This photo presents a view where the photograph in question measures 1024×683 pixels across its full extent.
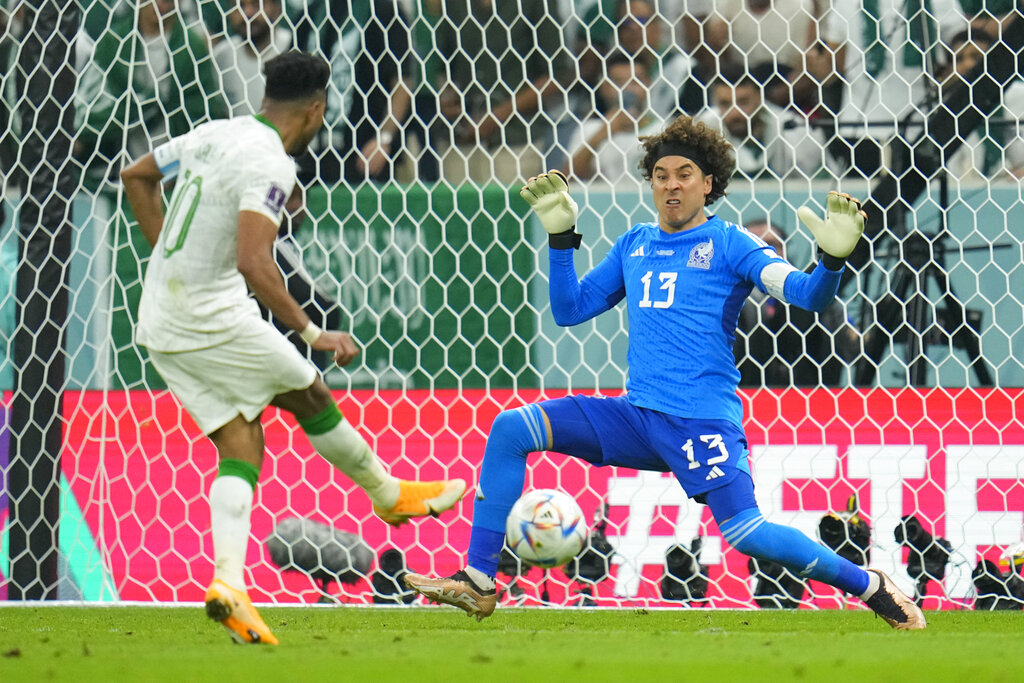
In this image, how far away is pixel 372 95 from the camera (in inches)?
225

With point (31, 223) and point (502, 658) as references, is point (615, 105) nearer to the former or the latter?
point (31, 223)

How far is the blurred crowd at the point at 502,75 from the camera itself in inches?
219

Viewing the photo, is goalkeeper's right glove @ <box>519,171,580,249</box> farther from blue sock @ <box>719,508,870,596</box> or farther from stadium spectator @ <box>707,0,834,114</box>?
stadium spectator @ <box>707,0,834,114</box>

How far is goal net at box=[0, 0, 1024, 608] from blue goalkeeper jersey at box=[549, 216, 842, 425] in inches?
46.7

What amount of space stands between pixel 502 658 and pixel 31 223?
11.8 ft

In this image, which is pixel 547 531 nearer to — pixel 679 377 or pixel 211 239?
pixel 679 377

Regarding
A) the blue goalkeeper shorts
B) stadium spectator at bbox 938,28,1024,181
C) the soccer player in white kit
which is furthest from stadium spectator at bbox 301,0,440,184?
the soccer player in white kit

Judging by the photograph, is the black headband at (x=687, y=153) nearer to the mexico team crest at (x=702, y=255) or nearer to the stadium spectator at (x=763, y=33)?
the mexico team crest at (x=702, y=255)

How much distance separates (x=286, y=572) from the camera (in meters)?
5.02

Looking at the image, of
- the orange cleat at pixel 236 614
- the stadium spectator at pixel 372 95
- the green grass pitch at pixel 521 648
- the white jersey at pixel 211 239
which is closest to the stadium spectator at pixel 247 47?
the stadium spectator at pixel 372 95

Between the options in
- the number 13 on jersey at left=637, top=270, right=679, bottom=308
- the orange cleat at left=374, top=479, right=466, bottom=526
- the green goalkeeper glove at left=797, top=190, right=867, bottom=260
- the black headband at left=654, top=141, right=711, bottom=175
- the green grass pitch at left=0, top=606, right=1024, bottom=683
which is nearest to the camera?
the green grass pitch at left=0, top=606, right=1024, bottom=683

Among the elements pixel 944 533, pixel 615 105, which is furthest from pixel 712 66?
pixel 944 533

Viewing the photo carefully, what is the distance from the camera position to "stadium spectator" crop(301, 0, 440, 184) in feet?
18.5

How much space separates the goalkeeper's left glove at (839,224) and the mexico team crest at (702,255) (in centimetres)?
44
